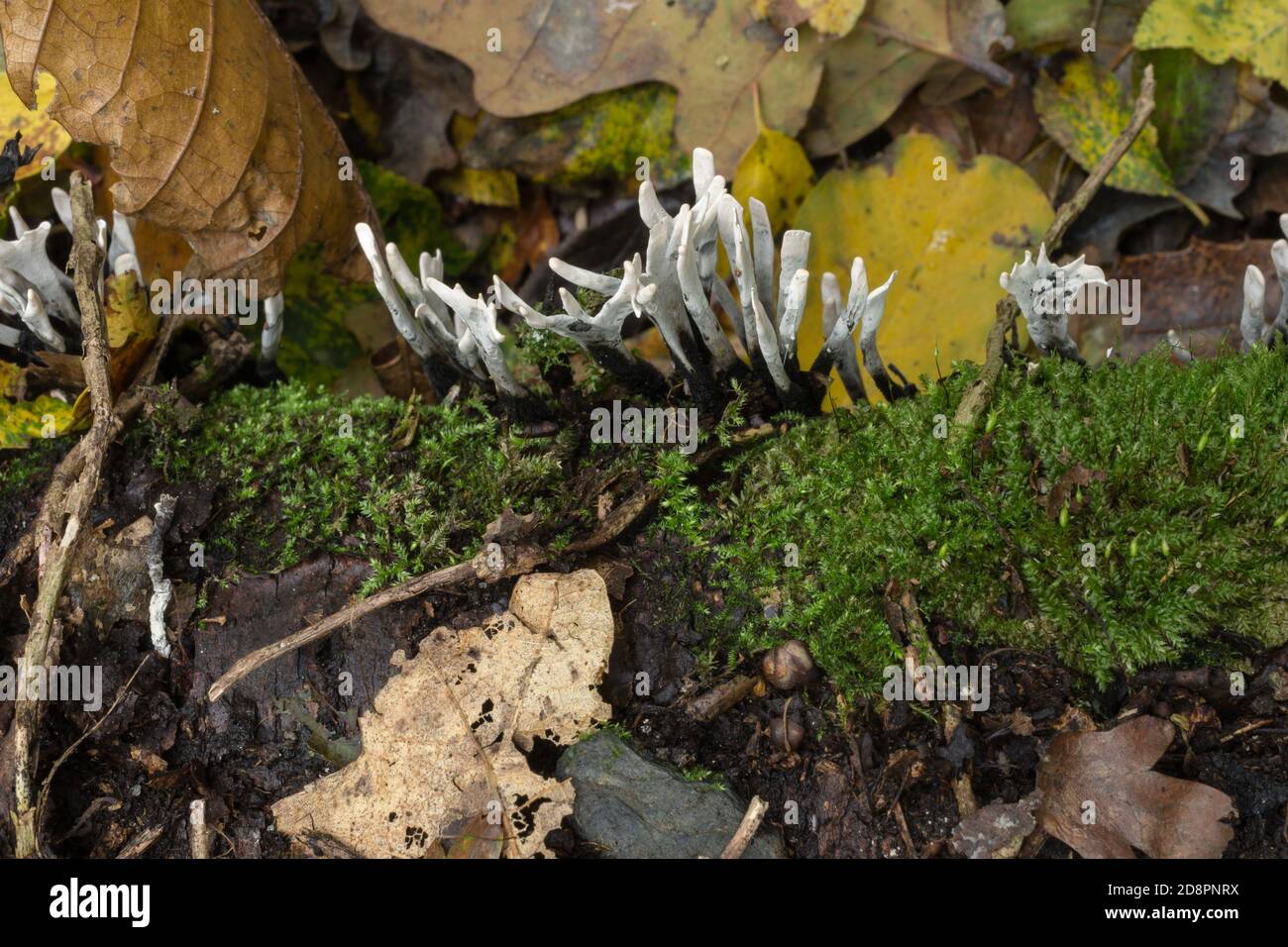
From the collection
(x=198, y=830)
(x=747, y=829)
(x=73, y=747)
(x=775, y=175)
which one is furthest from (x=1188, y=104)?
(x=73, y=747)

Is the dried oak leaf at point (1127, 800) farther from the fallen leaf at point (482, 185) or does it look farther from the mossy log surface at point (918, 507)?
the fallen leaf at point (482, 185)

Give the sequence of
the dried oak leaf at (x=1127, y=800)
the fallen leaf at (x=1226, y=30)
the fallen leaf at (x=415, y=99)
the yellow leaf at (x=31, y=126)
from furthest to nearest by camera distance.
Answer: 1. the fallen leaf at (x=415, y=99)
2. the fallen leaf at (x=1226, y=30)
3. the yellow leaf at (x=31, y=126)
4. the dried oak leaf at (x=1127, y=800)

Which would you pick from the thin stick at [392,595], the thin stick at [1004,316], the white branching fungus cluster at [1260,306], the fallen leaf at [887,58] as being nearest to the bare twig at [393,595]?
the thin stick at [392,595]

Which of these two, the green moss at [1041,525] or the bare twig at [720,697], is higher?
the green moss at [1041,525]

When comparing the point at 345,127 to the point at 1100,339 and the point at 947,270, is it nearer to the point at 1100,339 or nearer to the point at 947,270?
the point at 947,270

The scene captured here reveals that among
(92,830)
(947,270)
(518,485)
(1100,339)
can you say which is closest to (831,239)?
(947,270)

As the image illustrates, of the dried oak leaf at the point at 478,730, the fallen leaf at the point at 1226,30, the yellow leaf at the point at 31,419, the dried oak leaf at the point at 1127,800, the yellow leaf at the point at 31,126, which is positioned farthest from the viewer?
the fallen leaf at the point at 1226,30
